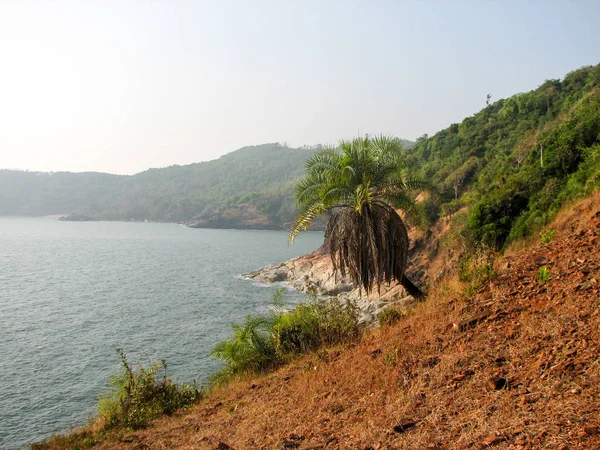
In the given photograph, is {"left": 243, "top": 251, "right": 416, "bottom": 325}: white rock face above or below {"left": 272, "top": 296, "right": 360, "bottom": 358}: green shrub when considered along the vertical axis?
below

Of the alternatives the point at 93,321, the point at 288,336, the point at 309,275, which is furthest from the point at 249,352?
the point at 309,275

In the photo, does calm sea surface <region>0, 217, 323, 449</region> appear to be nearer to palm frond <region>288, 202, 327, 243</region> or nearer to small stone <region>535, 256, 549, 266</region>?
palm frond <region>288, 202, 327, 243</region>

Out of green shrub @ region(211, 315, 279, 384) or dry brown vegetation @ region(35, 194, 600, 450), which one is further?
green shrub @ region(211, 315, 279, 384)

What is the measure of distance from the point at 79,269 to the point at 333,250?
4711 cm

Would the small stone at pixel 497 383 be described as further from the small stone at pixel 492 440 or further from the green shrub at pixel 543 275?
the green shrub at pixel 543 275

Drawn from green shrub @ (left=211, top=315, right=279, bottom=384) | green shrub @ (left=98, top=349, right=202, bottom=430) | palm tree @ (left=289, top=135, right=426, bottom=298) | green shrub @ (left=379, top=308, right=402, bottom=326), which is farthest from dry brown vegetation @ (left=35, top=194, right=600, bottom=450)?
palm tree @ (left=289, top=135, right=426, bottom=298)

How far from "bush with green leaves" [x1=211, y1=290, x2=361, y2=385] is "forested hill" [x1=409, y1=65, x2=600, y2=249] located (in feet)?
17.3

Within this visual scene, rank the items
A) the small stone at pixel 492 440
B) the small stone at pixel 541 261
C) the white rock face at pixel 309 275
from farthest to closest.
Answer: the white rock face at pixel 309 275 → the small stone at pixel 541 261 → the small stone at pixel 492 440

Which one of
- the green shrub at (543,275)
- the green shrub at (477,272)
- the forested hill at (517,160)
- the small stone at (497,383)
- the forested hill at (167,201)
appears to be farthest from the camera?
the forested hill at (167,201)

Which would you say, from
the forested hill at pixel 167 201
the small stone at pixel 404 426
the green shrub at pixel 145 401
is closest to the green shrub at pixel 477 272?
the small stone at pixel 404 426

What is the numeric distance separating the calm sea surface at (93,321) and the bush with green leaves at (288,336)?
654cm

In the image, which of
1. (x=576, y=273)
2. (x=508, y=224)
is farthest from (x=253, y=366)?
(x=508, y=224)

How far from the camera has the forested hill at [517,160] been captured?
68.4 ft

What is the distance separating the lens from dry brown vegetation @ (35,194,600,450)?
4.62 meters
